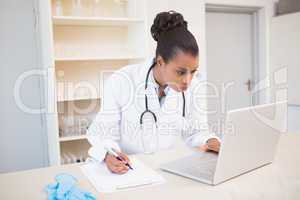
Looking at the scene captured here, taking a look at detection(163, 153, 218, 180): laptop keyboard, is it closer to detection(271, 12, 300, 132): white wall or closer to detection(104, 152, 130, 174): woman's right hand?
detection(104, 152, 130, 174): woman's right hand

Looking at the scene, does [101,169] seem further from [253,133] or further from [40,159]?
[40,159]

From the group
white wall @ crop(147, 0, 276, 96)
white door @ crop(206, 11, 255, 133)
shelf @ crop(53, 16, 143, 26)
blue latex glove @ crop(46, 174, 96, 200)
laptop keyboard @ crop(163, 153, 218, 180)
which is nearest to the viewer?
blue latex glove @ crop(46, 174, 96, 200)

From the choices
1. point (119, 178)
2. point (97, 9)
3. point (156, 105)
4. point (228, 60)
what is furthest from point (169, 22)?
point (228, 60)

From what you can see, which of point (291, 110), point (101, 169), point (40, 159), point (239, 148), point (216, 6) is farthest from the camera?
point (291, 110)

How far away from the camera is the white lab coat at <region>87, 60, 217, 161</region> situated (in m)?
1.41

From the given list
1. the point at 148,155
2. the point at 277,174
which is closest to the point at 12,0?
the point at 148,155

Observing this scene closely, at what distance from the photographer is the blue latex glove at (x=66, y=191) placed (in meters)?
0.89

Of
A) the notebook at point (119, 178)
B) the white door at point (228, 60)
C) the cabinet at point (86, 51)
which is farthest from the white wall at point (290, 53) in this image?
the notebook at point (119, 178)

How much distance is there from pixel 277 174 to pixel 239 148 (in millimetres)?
214

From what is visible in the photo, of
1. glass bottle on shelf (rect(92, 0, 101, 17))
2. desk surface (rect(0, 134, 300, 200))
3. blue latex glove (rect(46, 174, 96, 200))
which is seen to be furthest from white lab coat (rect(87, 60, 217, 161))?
glass bottle on shelf (rect(92, 0, 101, 17))

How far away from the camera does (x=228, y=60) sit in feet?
12.2

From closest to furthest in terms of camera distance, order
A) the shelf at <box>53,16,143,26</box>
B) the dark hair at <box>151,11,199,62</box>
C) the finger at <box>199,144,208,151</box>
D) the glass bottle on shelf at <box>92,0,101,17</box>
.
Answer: the dark hair at <box>151,11,199,62</box>
the finger at <box>199,144,208,151</box>
the shelf at <box>53,16,143,26</box>
the glass bottle on shelf at <box>92,0,101,17</box>

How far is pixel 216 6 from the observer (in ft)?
11.1

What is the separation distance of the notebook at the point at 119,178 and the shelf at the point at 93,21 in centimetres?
138
